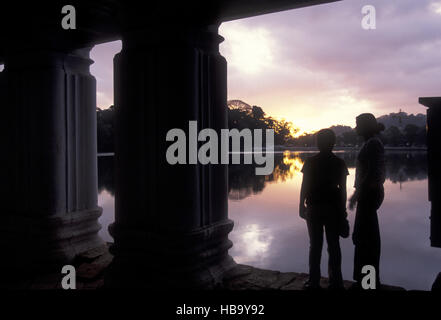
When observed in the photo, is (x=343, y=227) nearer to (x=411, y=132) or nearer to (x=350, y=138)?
(x=411, y=132)

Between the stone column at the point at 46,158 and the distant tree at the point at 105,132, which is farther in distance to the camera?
the distant tree at the point at 105,132

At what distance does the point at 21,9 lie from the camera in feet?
13.6

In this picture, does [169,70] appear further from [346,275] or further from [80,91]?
[346,275]

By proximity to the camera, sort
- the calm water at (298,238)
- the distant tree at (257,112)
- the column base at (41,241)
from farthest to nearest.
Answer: the distant tree at (257,112) < the calm water at (298,238) < the column base at (41,241)

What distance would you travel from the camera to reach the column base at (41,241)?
4.75m

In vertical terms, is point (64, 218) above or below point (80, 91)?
below

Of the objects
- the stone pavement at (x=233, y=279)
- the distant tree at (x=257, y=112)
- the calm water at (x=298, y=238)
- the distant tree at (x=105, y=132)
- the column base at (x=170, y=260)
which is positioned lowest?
the calm water at (x=298, y=238)

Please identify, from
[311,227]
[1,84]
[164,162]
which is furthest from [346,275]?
[1,84]

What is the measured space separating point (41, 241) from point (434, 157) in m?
4.96

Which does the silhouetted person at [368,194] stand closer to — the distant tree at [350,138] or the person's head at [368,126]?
the person's head at [368,126]

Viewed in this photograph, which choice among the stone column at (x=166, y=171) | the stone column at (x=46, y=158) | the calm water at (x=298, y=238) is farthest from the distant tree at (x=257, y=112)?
the stone column at (x=166, y=171)

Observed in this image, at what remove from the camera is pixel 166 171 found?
371 centimetres
